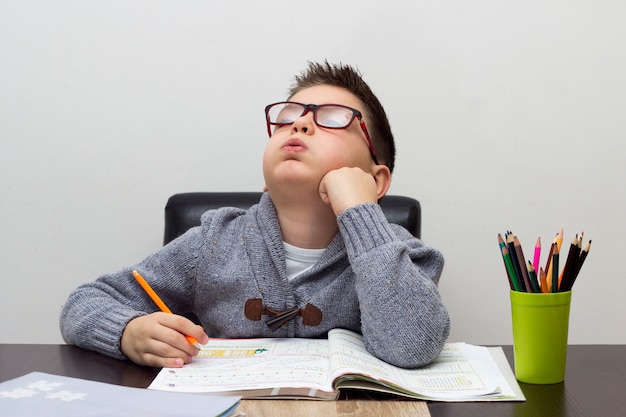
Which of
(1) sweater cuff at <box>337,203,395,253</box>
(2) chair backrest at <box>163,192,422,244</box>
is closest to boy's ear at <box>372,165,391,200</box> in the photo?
(2) chair backrest at <box>163,192,422,244</box>

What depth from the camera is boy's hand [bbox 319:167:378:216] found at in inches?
41.4

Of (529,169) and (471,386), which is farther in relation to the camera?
(529,169)

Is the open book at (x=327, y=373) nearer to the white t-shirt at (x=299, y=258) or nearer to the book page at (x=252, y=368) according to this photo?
the book page at (x=252, y=368)

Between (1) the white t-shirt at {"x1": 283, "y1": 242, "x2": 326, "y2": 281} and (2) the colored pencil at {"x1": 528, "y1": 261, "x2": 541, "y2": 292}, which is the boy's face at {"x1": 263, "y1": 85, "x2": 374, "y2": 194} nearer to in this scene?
(1) the white t-shirt at {"x1": 283, "y1": 242, "x2": 326, "y2": 281}

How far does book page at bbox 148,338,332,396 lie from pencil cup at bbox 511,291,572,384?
0.26 meters

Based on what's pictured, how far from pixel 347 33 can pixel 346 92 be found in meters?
0.52

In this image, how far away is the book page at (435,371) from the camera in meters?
0.78

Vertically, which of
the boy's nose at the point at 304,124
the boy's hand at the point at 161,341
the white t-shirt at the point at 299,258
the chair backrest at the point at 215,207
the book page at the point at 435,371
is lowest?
the book page at the point at 435,371

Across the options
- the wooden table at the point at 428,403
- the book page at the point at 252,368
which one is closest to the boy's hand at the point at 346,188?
the book page at the point at 252,368

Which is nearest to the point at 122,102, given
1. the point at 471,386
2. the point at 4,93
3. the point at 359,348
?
the point at 4,93

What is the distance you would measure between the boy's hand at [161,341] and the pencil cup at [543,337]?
0.43 meters

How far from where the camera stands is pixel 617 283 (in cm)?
177

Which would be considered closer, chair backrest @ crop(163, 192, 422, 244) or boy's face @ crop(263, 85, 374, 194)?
boy's face @ crop(263, 85, 374, 194)

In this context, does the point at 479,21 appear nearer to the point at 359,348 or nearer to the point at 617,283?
the point at 617,283
